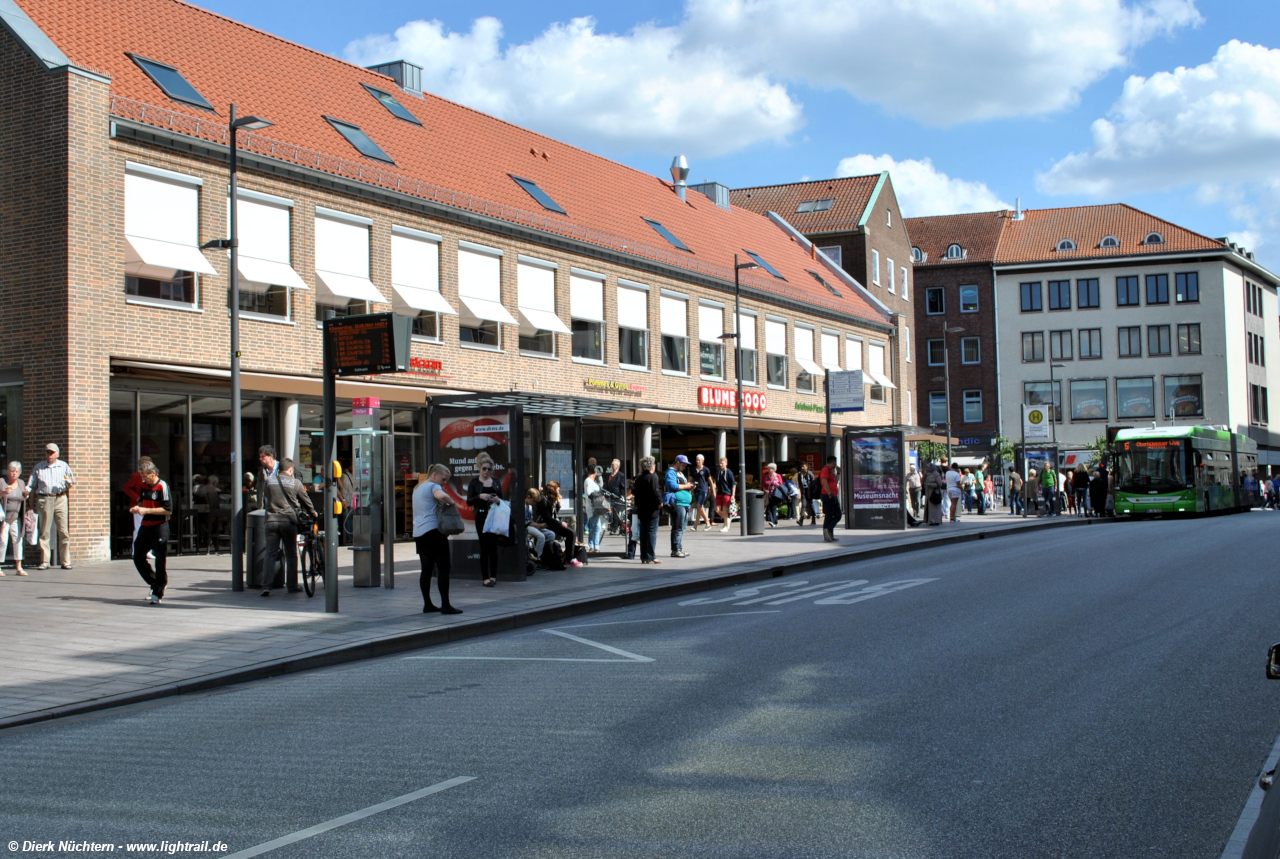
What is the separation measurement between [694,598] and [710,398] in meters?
22.5

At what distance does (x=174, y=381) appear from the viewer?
70.5ft

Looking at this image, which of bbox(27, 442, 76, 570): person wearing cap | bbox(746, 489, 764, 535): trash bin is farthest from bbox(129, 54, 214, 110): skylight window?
bbox(746, 489, 764, 535): trash bin

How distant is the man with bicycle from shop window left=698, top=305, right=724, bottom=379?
A: 915 inches

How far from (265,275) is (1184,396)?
66.0 metres

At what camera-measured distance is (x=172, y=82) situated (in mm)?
23516

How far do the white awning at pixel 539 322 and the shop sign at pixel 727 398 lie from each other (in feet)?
24.3

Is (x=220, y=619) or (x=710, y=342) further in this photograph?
(x=710, y=342)

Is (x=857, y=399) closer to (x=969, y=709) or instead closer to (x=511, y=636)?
(x=511, y=636)

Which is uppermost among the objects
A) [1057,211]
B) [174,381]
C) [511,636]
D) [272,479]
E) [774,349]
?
[1057,211]

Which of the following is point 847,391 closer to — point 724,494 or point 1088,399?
point 724,494

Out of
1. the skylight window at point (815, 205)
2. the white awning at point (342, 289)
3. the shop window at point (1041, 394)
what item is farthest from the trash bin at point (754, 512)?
the shop window at point (1041, 394)

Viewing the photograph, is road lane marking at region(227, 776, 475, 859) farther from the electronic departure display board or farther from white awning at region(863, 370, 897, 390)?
white awning at region(863, 370, 897, 390)

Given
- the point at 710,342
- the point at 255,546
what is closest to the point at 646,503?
the point at 255,546

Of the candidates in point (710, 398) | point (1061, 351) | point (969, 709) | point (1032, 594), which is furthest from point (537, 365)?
point (1061, 351)
